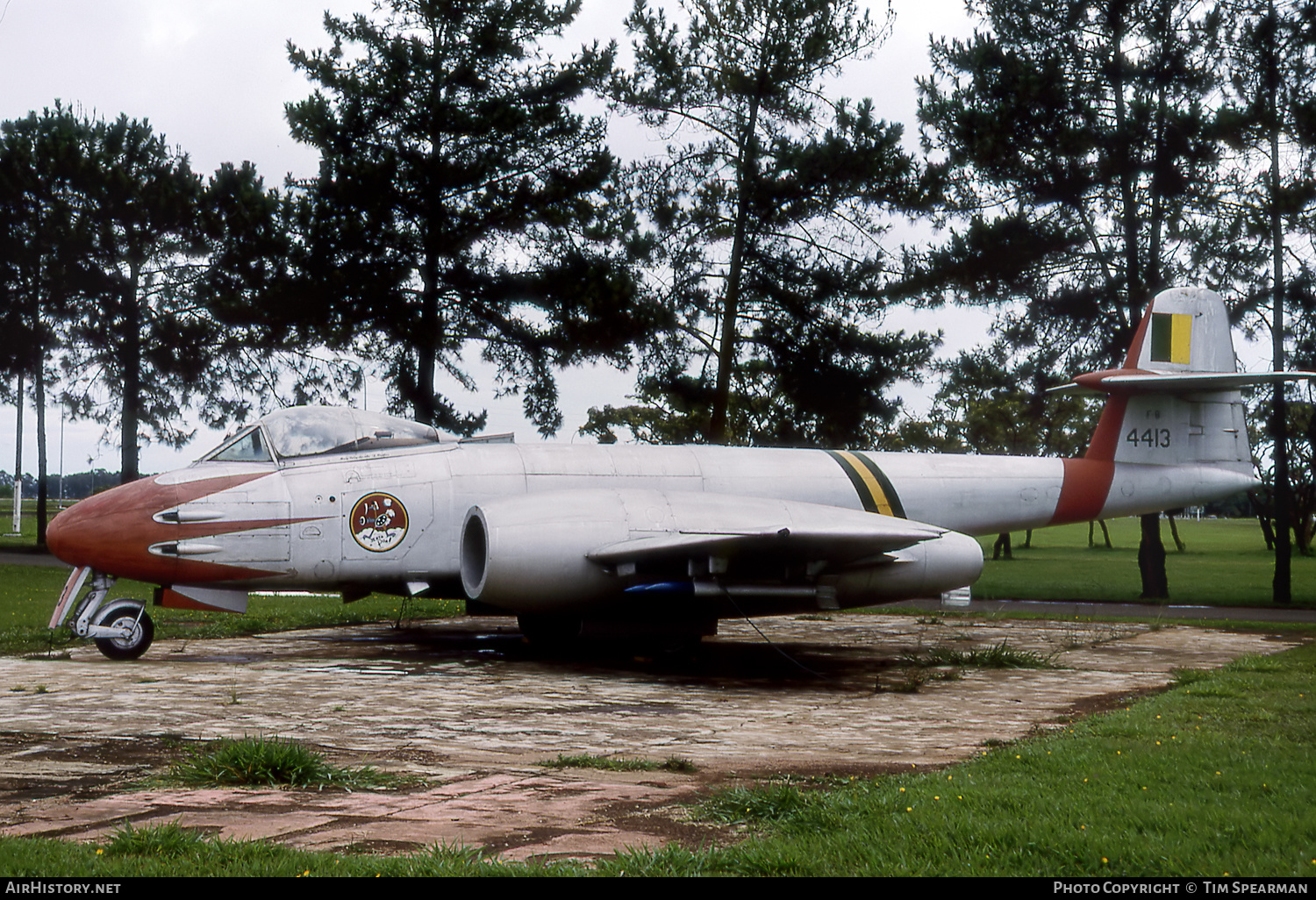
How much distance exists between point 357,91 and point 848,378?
37.9 ft

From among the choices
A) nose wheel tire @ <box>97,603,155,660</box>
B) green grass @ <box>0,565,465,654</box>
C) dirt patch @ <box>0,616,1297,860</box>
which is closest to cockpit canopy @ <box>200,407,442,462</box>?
nose wheel tire @ <box>97,603,155,660</box>

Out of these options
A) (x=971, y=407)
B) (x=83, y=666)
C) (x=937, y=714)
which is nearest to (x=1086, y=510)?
(x=937, y=714)

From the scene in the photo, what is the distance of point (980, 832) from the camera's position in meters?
3.84

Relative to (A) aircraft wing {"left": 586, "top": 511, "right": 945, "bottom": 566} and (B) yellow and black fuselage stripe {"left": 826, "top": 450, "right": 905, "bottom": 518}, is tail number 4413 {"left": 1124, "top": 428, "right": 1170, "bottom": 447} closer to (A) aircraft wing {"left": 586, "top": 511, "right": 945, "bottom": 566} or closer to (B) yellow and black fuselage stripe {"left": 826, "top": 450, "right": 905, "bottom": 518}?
(B) yellow and black fuselage stripe {"left": 826, "top": 450, "right": 905, "bottom": 518}

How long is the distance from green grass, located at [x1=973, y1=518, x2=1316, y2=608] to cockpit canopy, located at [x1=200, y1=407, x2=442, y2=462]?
17.2 metres

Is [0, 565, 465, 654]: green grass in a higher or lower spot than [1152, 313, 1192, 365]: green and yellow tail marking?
lower

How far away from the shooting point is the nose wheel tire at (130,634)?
1004cm

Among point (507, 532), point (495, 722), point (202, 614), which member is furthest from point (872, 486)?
point (202, 614)

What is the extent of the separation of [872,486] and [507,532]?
14.8 ft

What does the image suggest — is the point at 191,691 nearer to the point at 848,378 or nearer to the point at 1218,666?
the point at 1218,666

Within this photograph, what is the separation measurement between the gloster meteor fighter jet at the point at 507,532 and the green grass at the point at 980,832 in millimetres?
4384

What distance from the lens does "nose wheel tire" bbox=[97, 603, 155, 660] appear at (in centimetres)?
1004

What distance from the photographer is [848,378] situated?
22641 mm

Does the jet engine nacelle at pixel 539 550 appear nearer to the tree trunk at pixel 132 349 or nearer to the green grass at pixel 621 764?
the green grass at pixel 621 764
